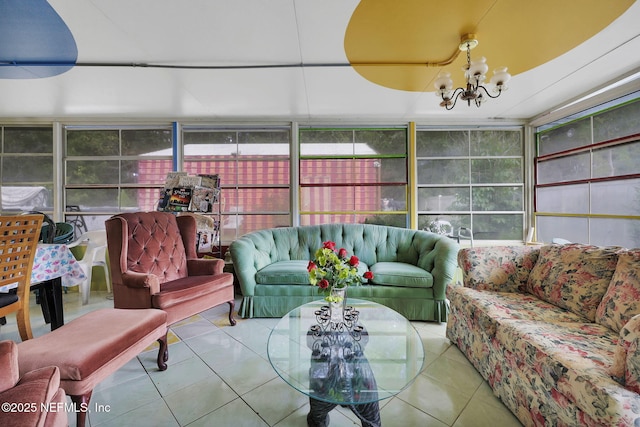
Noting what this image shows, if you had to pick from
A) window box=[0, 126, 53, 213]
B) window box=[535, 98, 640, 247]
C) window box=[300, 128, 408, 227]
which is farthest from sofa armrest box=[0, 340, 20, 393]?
window box=[535, 98, 640, 247]

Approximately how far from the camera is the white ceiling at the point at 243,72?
1675 mm

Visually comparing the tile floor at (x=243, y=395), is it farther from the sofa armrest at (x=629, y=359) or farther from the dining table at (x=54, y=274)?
the dining table at (x=54, y=274)

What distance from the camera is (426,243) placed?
2830 mm

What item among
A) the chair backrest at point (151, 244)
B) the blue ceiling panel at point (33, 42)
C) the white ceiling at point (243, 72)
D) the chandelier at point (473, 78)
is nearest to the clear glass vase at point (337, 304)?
the chair backrest at point (151, 244)

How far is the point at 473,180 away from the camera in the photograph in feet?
12.2

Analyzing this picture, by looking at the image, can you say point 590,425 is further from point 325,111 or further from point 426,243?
point 325,111

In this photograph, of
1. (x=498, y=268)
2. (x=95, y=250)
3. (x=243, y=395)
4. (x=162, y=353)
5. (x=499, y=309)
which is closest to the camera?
(x=243, y=395)

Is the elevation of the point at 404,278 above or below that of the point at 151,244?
below

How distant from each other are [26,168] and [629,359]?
6166 mm

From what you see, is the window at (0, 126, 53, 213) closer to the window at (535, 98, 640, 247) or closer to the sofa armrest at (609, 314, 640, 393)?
the sofa armrest at (609, 314, 640, 393)

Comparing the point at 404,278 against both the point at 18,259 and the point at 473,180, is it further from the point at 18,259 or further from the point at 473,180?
the point at 18,259

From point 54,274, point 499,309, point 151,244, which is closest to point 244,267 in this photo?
point 151,244

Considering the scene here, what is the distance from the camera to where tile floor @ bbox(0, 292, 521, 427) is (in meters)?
1.29

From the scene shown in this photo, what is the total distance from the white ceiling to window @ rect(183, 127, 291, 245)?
29 cm
